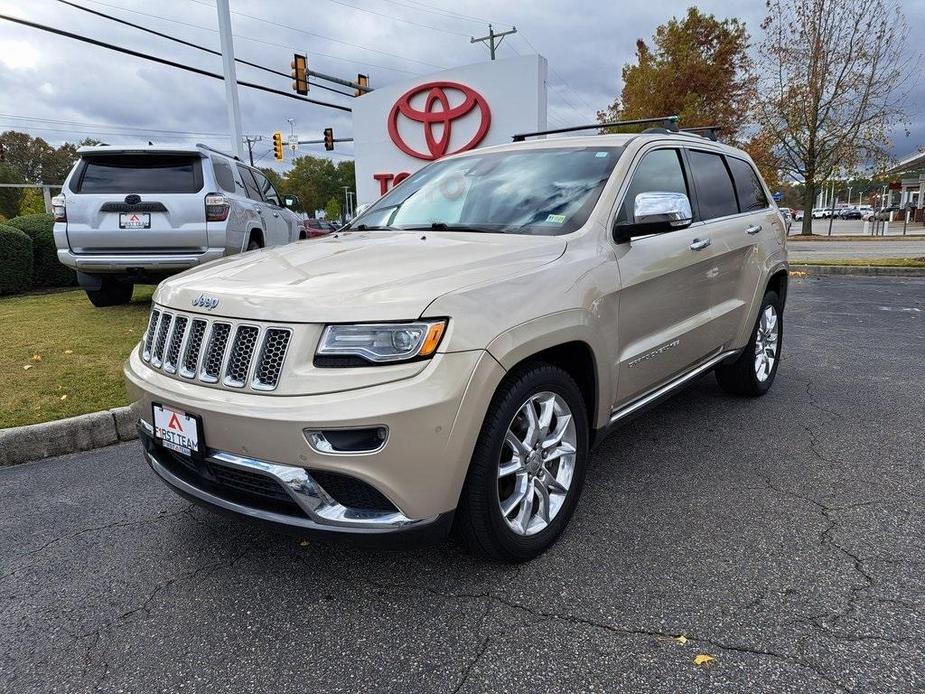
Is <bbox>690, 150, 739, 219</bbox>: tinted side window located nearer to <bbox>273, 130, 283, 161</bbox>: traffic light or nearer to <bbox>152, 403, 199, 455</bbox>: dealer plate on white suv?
Result: <bbox>152, 403, 199, 455</bbox>: dealer plate on white suv

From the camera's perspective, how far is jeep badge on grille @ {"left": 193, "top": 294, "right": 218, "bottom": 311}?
243 centimetres

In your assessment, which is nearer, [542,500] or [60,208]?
[542,500]

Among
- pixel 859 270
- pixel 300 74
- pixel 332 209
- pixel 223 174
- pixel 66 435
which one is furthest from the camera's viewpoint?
pixel 332 209

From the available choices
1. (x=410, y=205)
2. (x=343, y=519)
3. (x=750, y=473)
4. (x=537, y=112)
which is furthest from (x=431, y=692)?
(x=537, y=112)

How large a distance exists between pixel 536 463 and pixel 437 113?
34.6 ft

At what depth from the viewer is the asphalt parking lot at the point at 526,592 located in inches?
82.5

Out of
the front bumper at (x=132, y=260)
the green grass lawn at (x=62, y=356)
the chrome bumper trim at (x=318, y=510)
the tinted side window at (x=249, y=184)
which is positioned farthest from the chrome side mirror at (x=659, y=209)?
the tinted side window at (x=249, y=184)

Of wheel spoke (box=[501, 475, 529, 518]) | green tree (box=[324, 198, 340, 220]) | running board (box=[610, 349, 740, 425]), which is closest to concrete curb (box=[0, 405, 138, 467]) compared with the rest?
wheel spoke (box=[501, 475, 529, 518])

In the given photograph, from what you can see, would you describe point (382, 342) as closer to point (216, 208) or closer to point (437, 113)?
point (216, 208)

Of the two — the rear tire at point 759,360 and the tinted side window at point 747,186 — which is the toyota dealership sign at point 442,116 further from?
the rear tire at point 759,360

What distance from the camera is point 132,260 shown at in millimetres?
7129

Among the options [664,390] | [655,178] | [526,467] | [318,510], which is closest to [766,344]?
[664,390]

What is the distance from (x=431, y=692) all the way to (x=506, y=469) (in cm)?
82

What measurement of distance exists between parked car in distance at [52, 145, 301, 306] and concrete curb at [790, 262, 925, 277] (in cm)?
1140
